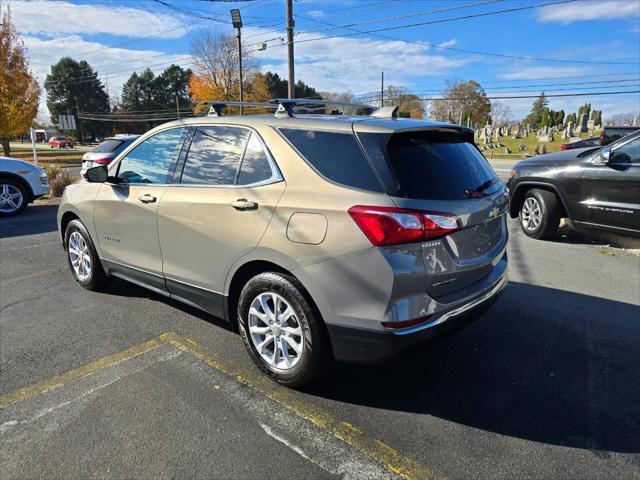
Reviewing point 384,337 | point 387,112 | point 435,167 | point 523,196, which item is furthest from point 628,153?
point 384,337

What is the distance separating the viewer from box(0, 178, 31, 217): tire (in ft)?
29.5

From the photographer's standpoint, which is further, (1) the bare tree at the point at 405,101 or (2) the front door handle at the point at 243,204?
(1) the bare tree at the point at 405,101

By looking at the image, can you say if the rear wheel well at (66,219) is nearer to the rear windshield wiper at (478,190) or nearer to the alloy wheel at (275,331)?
the alloy wheel at (275,331)

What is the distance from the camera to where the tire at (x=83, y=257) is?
4.47 m

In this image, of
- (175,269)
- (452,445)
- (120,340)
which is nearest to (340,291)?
(452,445)

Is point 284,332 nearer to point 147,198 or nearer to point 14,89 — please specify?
point 147,198

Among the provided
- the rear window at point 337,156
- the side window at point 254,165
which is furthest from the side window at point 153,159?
the rear window at point 337,156

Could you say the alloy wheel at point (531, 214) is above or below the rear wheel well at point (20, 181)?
below

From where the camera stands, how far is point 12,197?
912cm

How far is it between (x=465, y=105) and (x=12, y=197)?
75.1 m

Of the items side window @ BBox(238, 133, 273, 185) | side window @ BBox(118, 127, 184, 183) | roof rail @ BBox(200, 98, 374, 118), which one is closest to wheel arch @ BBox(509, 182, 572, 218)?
roof rail @ BBox(200, 98, 374, 118)

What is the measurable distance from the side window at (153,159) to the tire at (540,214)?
5845 mm

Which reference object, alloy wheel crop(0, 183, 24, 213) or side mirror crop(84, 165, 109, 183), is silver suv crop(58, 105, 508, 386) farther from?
alloy wheel crop(0, 183, 24, 213)

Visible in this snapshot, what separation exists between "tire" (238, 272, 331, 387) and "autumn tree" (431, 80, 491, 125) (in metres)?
73.3
